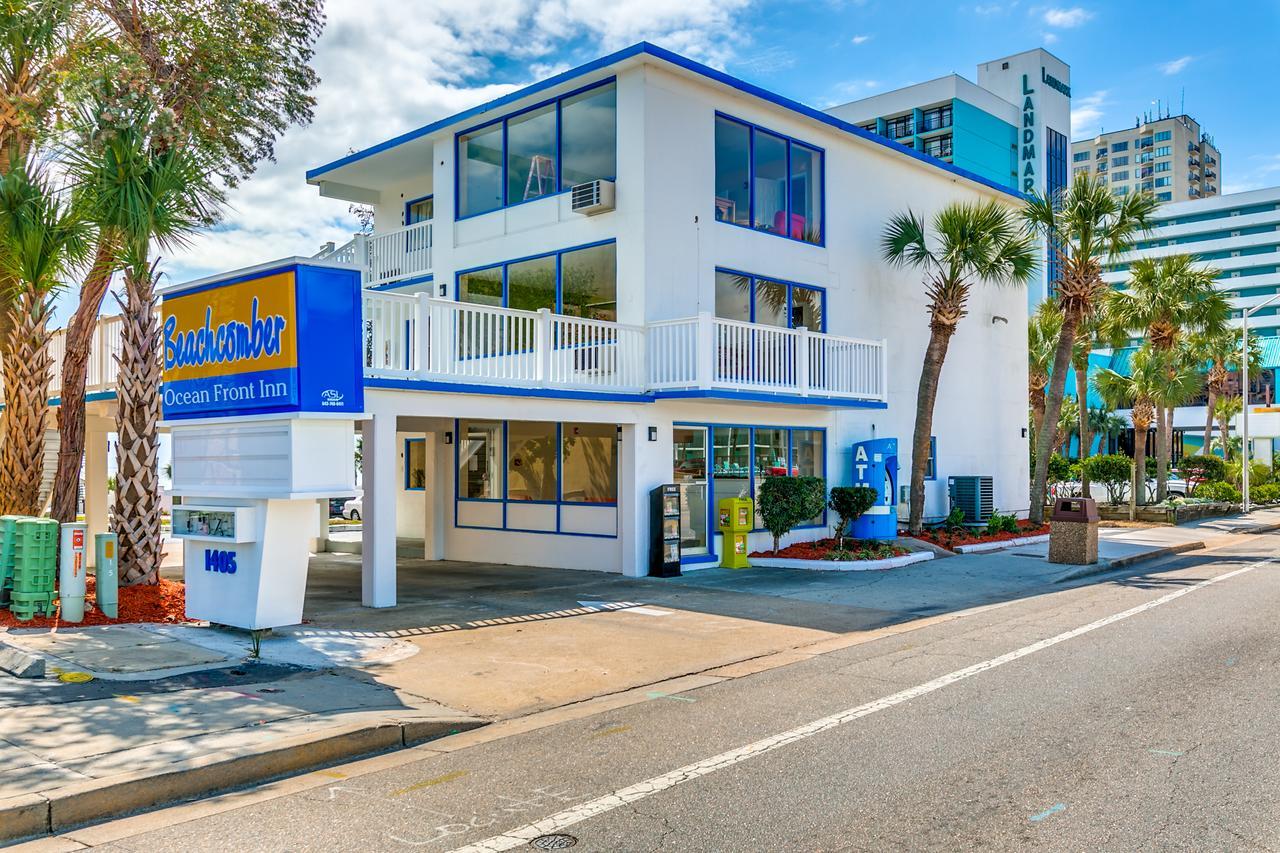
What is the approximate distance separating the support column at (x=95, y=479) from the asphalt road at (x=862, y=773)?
45.0 feet

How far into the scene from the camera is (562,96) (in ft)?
59.2

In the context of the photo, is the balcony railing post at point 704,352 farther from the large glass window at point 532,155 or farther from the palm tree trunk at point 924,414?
the palm tree trunk at point 924,414

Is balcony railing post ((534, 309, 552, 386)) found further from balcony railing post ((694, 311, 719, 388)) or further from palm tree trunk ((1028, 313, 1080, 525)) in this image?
palm tree trunk ((1028, 313, 1080, 525))

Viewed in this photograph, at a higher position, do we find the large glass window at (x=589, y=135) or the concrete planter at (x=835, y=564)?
the large glass window at (x=589, y=135)

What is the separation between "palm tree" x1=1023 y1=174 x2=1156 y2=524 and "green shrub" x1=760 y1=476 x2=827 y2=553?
26.1ft

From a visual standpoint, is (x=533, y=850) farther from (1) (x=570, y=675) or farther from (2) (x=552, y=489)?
(2) (x=552, y=489)

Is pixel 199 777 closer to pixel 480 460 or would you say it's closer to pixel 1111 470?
pixel 480 460

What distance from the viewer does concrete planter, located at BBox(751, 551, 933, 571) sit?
16.8 m

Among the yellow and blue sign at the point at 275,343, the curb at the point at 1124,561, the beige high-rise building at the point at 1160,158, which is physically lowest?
the curb at the point at 1124,561

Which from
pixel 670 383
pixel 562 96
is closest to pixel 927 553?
pixel 670 383

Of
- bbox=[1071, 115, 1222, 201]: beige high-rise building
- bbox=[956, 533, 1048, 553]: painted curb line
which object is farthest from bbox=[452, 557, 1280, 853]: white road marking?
bbox=[1071, 115, 1222, 201]: beige high-rise building

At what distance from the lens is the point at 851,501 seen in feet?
61.1

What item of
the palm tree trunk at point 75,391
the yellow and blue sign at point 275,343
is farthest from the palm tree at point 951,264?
the palm tree trunk at point 75,391

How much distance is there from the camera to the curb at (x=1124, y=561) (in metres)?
16.4
